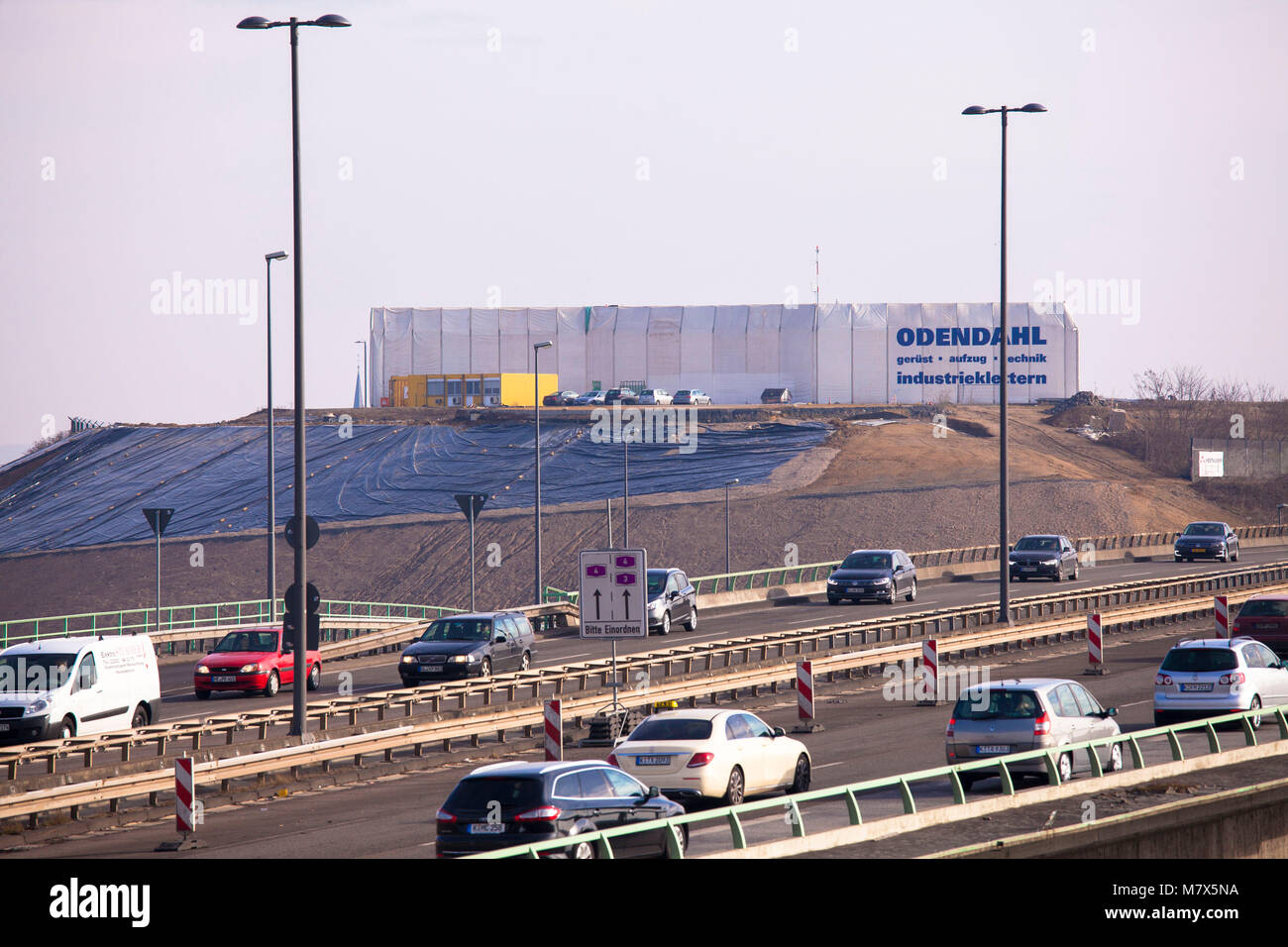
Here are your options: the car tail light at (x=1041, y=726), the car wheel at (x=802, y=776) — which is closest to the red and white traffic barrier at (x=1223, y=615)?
the car tail light at (x=1041, y=726)

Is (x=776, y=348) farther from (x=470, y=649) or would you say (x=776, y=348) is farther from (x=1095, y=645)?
(x=470, y=649)

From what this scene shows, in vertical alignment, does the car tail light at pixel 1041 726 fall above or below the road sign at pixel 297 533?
below

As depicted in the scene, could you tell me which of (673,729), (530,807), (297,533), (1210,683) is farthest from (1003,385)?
(530,807)

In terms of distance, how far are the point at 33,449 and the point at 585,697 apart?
90.1 metres

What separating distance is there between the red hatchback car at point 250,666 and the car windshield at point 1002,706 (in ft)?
53.2

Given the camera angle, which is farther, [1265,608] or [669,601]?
[669,601]

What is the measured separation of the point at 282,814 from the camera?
20.0m

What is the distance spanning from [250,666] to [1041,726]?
60.5 ft

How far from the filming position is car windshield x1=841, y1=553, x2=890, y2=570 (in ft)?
155

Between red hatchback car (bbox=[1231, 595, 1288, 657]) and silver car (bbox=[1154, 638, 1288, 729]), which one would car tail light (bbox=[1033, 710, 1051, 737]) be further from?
red hatchback car (bbox=[1231, 595, 1288, 657])

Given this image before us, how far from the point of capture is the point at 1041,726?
64.7ft

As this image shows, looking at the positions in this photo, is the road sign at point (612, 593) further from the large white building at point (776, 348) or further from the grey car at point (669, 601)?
the large white building at point (776, 348)

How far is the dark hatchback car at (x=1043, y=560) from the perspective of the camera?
52.8 metres
